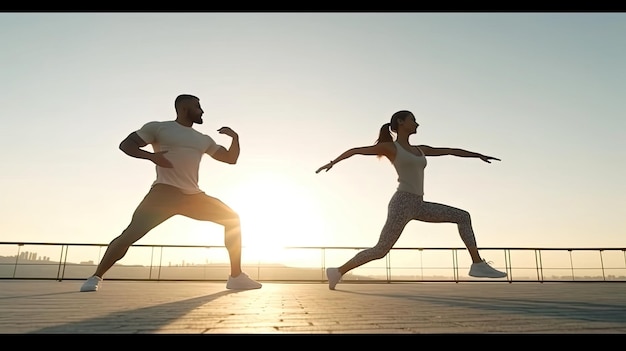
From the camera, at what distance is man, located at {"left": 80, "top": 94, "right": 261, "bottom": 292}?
151 inches

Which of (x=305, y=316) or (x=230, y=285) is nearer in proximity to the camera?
(x=305, y=316)

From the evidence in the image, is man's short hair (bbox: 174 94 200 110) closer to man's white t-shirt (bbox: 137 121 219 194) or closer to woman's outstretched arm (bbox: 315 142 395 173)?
man's white t-shirt (bbox: 137 121 219 194)

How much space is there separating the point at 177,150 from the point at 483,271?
299cm

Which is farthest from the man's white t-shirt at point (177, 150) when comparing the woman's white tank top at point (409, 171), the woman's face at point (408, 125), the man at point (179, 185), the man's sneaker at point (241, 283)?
the woman's face at point (408, 125)

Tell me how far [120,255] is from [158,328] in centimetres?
256

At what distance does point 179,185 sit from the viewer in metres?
4.02

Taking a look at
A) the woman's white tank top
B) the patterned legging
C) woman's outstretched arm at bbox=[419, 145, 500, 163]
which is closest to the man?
the patterned legging

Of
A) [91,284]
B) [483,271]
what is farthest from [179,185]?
[483,271]
